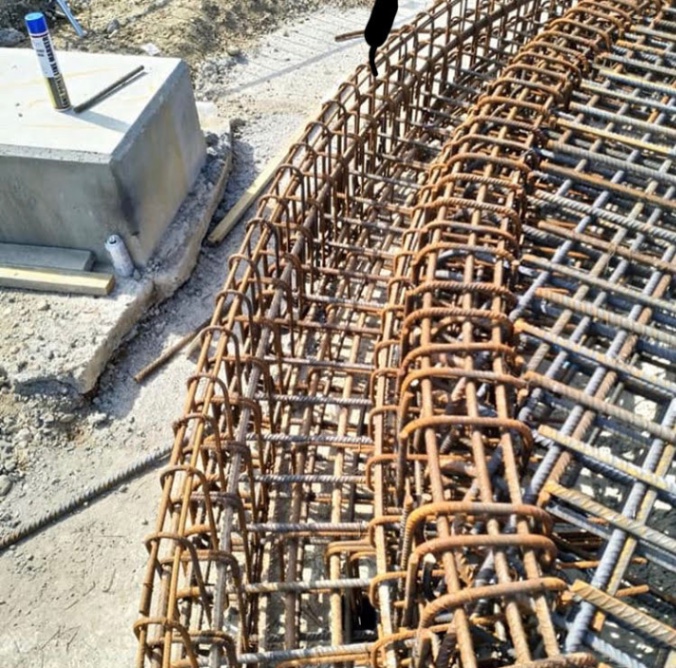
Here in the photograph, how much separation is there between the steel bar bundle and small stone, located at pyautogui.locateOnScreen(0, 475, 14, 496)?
4.68 ft

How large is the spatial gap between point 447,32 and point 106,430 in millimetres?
3667

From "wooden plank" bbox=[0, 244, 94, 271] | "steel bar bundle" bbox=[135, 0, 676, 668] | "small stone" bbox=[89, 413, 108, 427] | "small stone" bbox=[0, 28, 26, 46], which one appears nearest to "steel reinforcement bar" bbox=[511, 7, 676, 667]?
"steel bar bundle" bbox=[135, 0, 676, 668]

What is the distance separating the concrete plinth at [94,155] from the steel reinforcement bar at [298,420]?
5.57 feet

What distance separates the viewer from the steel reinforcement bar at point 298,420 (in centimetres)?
277

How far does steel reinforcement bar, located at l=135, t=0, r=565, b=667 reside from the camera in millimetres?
2770

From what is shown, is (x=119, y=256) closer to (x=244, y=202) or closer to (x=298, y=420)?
(x=244, y=202)

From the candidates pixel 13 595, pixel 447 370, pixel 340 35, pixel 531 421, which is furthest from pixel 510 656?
pixel 340 35

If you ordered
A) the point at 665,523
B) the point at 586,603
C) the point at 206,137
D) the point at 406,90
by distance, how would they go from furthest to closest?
the point at 206,137 → the point at 406,90 → the point at 665,523 → the point at 586,603

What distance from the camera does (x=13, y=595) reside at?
4.47 m

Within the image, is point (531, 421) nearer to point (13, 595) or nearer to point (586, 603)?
point (586, 603)

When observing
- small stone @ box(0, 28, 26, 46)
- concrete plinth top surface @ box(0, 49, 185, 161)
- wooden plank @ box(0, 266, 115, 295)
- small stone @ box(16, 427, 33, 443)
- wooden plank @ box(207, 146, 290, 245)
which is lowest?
small stone @ box(16, 427, 33, 443)

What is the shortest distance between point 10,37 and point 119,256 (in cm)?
497

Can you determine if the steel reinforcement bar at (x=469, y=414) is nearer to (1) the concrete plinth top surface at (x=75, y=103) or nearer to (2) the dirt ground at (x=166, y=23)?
(1) the concrete plinth top surface at (x=75, y=103)

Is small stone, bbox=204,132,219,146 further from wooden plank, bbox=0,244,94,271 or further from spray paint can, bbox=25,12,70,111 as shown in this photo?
wooden plank, bbox=0,244,94,271
